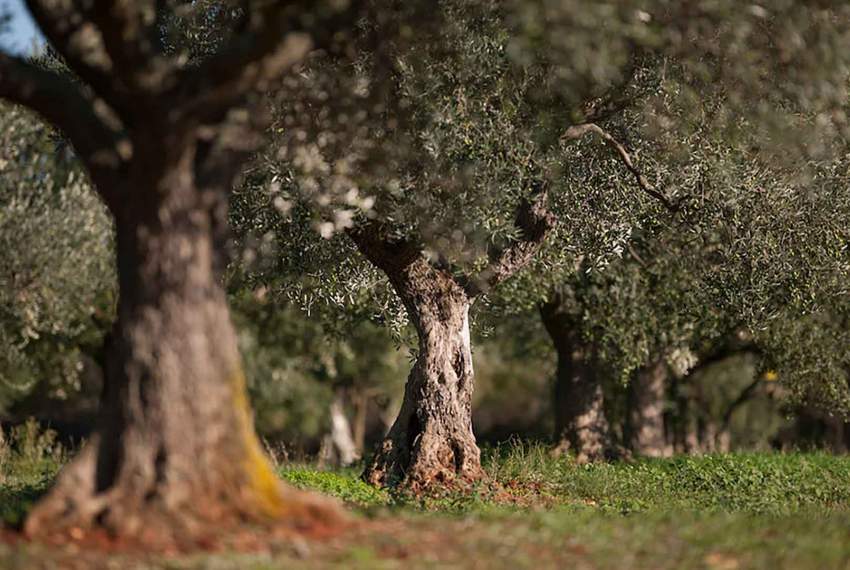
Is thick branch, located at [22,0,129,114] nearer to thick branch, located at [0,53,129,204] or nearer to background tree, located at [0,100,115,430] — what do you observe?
thick branch, located at [0,53,129,204]

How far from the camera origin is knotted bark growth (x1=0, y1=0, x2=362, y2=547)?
10406mm

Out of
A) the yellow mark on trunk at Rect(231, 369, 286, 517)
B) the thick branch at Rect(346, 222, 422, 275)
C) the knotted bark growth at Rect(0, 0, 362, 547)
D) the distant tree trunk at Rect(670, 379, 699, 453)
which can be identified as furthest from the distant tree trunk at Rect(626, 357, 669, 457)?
→ the knotted bark growth at Rect(0, 0, 362, 547)

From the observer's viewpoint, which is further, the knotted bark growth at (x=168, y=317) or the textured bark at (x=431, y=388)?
the textured bark at (x=431, y=388)

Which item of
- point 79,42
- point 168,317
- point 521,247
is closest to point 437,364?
point 521,247

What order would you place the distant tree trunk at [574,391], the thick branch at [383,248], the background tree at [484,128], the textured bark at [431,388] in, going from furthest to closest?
the distant tree trunk at [574,391] → the textured bark at [431,388] → the thick branch at [383,248] → the background tree at [484,128]

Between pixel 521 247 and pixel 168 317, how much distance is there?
9.68 metres

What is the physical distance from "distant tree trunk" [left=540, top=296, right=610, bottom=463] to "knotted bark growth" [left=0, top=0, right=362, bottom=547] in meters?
17.4

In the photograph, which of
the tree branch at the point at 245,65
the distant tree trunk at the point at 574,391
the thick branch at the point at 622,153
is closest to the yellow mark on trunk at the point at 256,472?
the tree branch at the point at 245,65

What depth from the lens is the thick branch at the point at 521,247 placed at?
61.9ft

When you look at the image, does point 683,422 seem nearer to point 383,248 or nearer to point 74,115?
point 383,248

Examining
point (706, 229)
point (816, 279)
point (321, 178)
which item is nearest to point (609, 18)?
point (321, 178)

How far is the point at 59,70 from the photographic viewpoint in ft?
66.5

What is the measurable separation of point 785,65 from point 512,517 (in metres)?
7.39

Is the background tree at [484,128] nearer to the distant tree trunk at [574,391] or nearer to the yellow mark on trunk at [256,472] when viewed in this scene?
the yellow mark on trunk at [256,472]
